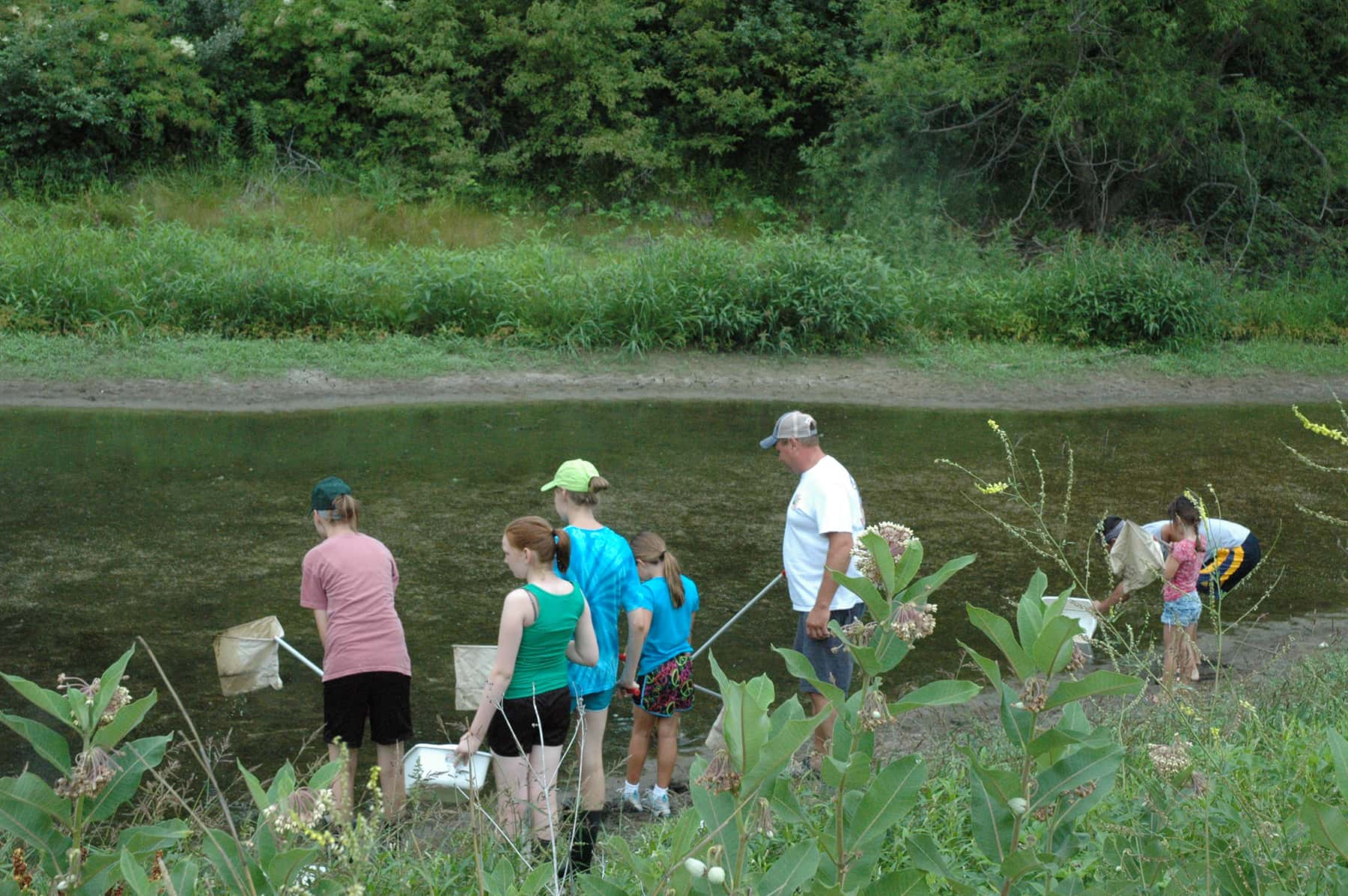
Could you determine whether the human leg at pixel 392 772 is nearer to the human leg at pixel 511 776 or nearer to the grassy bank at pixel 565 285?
the human leg at pixel 511 776

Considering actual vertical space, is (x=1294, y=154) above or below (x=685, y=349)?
above

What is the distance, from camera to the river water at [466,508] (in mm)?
6773

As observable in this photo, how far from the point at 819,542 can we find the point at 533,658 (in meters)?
1.38

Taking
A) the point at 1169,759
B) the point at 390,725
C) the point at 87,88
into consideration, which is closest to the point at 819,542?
the point at 390,725

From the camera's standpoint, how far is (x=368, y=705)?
498 cm

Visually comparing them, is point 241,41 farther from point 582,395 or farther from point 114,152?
point 582,395

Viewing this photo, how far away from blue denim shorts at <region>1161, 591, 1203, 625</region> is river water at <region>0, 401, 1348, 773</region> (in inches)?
17.2

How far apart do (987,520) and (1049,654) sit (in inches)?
336

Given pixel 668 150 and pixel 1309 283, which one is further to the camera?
pixel 668 150

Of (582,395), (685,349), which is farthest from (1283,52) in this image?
(582,395)

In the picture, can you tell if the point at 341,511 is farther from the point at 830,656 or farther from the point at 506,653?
the point at 830,656

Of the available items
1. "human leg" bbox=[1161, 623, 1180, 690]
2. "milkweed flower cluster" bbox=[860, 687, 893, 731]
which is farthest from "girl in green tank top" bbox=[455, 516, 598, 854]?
"human leg" bbox=[1161, 623, 1180, 690]

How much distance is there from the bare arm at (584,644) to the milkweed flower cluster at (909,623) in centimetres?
256

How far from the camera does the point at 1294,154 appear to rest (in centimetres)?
2066
